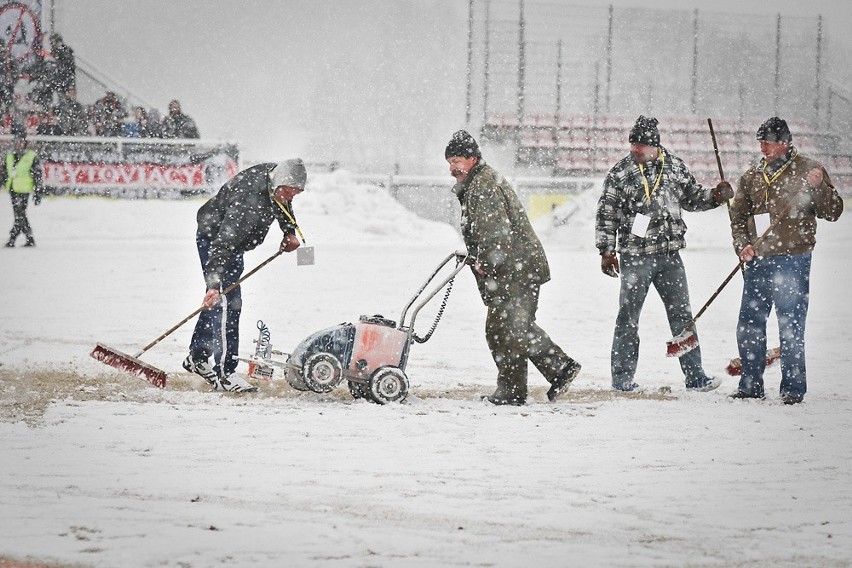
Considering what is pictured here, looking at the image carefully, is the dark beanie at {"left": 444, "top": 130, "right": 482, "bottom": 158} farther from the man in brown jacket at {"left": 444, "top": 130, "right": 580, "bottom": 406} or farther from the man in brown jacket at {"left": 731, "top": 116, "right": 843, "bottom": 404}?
the man in brown jacket at {"left": 731, "top": 116, "right": 843, "bottom": 404}

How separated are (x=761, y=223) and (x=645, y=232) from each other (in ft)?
2.13

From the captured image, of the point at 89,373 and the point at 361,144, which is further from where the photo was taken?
the point at 361,144

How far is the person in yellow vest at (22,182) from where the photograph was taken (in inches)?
587

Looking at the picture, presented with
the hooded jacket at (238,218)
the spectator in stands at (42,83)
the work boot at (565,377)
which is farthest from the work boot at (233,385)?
the spectator in stands at (42,83)

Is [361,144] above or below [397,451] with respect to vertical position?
above

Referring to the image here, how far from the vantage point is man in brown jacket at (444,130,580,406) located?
597 cm

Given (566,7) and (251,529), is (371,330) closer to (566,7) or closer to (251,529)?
(251,529)

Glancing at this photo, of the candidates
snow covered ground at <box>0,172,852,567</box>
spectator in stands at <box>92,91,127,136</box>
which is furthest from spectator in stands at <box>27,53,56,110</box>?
snow covered ground at <box>0,172,852,567</box>

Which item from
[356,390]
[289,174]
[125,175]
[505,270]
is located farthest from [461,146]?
[125,175]

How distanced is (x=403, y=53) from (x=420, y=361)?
33365mm

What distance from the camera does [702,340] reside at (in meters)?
9.30

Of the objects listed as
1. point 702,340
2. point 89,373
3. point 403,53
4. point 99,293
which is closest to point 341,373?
point 89,373

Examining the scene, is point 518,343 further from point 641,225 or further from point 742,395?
point 742,395

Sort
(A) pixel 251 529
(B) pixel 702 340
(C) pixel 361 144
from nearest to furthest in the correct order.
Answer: (A) pixel 251 529 → (B) pixel 702 340 → (C) pixel 361 144
